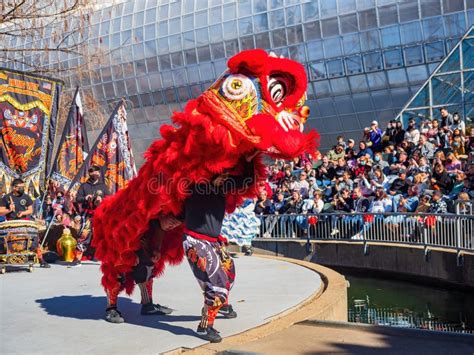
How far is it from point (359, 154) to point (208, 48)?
15000 mm

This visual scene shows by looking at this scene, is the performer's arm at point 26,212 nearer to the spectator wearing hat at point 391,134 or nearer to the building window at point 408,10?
the spectator wearing hat at point 391,134

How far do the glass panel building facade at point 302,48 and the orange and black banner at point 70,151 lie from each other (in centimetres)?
848

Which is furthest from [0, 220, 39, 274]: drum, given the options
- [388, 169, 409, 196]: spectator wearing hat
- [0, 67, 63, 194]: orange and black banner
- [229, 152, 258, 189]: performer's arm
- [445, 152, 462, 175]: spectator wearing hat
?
[445, 152, 462, 175]: spectator wearing hat

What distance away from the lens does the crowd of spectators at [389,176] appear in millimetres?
13578

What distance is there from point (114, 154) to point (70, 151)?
4.26 ft

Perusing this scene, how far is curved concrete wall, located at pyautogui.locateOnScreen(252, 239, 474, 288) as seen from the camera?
38.5 feet

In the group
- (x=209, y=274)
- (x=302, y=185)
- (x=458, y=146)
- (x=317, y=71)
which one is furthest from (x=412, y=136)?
(x=317, y=71)

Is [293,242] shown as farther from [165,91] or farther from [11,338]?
[165,91]

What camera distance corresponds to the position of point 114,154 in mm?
13422

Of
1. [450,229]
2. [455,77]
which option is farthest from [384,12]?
[450,229]

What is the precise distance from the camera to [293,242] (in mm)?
16141

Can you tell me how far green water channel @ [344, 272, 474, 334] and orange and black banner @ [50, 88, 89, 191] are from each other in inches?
234

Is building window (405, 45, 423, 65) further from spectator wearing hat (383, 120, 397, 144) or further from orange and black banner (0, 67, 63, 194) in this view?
orange and black banner (0, 67, 63, 194)

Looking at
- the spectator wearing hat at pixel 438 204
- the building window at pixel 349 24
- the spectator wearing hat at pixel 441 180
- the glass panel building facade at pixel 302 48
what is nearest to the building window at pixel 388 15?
the glass panel building facade at pixel 302 48
